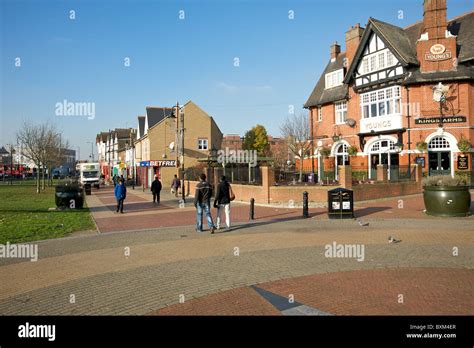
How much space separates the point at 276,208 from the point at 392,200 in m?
7.06

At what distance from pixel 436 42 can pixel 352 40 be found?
8.25 m

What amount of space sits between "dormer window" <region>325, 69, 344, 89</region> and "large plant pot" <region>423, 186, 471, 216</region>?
71.4ft

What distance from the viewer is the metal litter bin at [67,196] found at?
18750 millimetres

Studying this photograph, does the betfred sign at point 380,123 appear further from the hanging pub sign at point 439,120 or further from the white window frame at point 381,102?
the hanging pub sign at point 439,120

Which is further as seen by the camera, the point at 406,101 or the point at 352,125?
the point at 352,125

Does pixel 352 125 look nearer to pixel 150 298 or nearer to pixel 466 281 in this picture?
pixel 466 281

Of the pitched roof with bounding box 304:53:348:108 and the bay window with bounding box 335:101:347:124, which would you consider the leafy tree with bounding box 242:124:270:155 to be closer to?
the pitched roof with bounding box 304:53:348:108

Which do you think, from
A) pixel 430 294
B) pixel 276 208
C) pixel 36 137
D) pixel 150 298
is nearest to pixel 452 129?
pixel 276 208

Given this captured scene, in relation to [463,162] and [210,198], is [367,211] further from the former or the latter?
[463,162]

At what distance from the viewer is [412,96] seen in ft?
83.9

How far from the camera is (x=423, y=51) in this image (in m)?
25.4

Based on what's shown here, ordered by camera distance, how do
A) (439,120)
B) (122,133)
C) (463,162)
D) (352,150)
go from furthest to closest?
(122,133) < (352,150) < (439,120) < (463,162)

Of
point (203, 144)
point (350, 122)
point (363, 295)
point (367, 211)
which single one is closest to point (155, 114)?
point (203, 144)

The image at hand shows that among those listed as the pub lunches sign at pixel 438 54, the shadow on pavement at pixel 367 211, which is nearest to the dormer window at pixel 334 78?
the pub lunches sign at pixel 438 54
